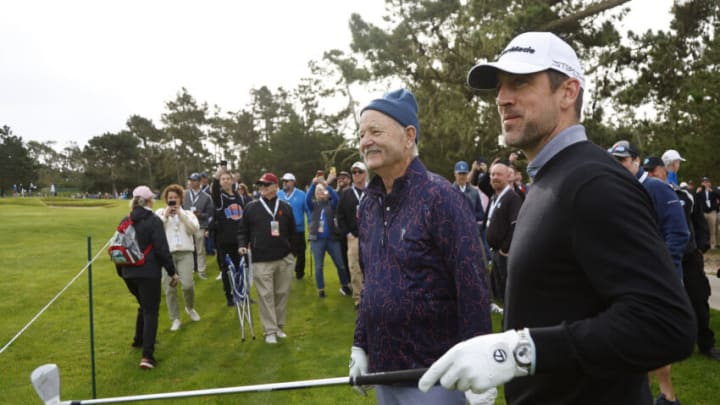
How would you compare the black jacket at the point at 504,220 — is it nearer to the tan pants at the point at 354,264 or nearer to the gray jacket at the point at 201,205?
the tan pants at the point at 354,264

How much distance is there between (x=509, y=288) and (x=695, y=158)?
16.4m

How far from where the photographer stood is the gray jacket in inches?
452

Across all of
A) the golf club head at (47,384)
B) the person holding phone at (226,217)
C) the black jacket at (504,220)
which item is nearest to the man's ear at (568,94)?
the golf club head at (47,384)

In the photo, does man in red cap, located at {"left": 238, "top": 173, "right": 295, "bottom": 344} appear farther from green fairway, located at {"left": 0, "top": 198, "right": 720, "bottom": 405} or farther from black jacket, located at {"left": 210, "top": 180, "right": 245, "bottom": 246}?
black jacket, located at {"left": 210, "top": 180, "right": 245, "bottom": 246}

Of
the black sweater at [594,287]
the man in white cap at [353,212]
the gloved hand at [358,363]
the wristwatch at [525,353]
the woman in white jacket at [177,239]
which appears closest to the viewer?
the black sweater at [594,287]

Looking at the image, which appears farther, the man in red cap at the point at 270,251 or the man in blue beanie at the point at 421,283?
the man in red cap at the point at 270,251

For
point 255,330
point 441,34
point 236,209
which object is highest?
point 441,34

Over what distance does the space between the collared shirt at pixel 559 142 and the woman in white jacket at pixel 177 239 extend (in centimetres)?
744

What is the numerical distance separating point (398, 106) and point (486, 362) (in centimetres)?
179

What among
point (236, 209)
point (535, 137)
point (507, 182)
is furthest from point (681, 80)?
point (535, 137)

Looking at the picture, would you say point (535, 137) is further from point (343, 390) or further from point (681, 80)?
point (681, 80)

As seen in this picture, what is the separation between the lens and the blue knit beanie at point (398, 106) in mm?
2820

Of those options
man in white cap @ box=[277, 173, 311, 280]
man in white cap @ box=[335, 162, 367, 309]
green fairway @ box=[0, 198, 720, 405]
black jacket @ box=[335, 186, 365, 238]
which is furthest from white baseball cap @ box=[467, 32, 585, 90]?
man in white cap @ box=[277, 173, 311, 280]

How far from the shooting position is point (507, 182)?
666 cm
